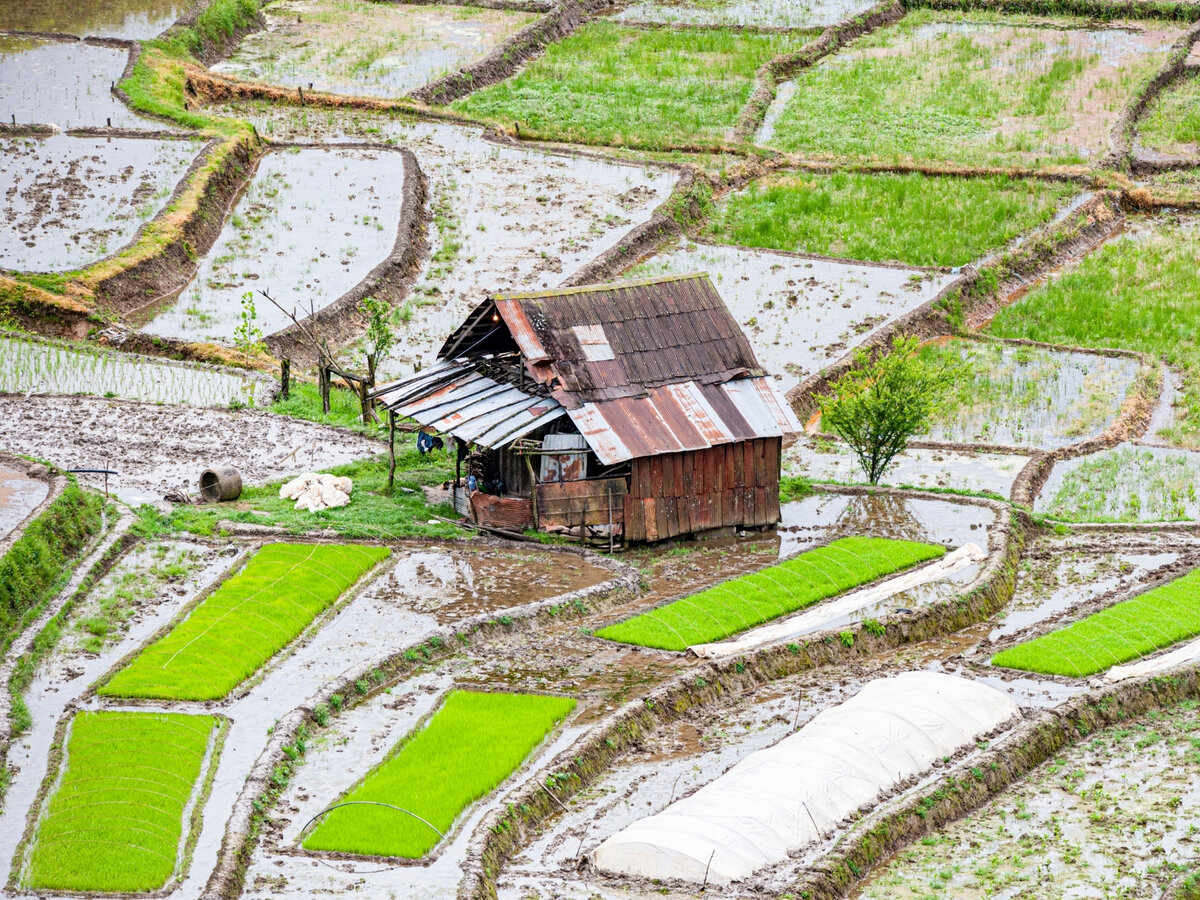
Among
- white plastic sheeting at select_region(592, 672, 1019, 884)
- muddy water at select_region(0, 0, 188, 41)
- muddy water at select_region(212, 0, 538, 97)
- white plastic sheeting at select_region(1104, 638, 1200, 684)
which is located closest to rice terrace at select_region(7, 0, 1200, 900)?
white plastic sheeting at select_region(592, 672, 1019, 884)

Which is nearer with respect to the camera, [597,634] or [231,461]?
[597,634]

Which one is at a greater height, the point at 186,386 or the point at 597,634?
the point at 186,386

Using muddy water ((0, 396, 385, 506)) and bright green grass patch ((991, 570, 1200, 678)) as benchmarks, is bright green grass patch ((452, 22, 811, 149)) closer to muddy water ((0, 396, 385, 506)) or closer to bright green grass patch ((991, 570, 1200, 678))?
muddy water ((0, 396, 385, 506))

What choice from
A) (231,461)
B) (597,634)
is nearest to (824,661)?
(597,634)

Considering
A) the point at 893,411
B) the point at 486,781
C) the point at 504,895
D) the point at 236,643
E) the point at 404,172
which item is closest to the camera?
the point at 504,895

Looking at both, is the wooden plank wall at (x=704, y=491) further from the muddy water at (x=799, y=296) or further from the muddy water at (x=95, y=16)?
the muddy water at (x=95, y=16)

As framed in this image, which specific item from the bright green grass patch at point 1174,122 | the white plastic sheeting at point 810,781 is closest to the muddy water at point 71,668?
the white plastic sheeting at point 810,781

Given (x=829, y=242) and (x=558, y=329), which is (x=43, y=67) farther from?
(x=558, y=329)
